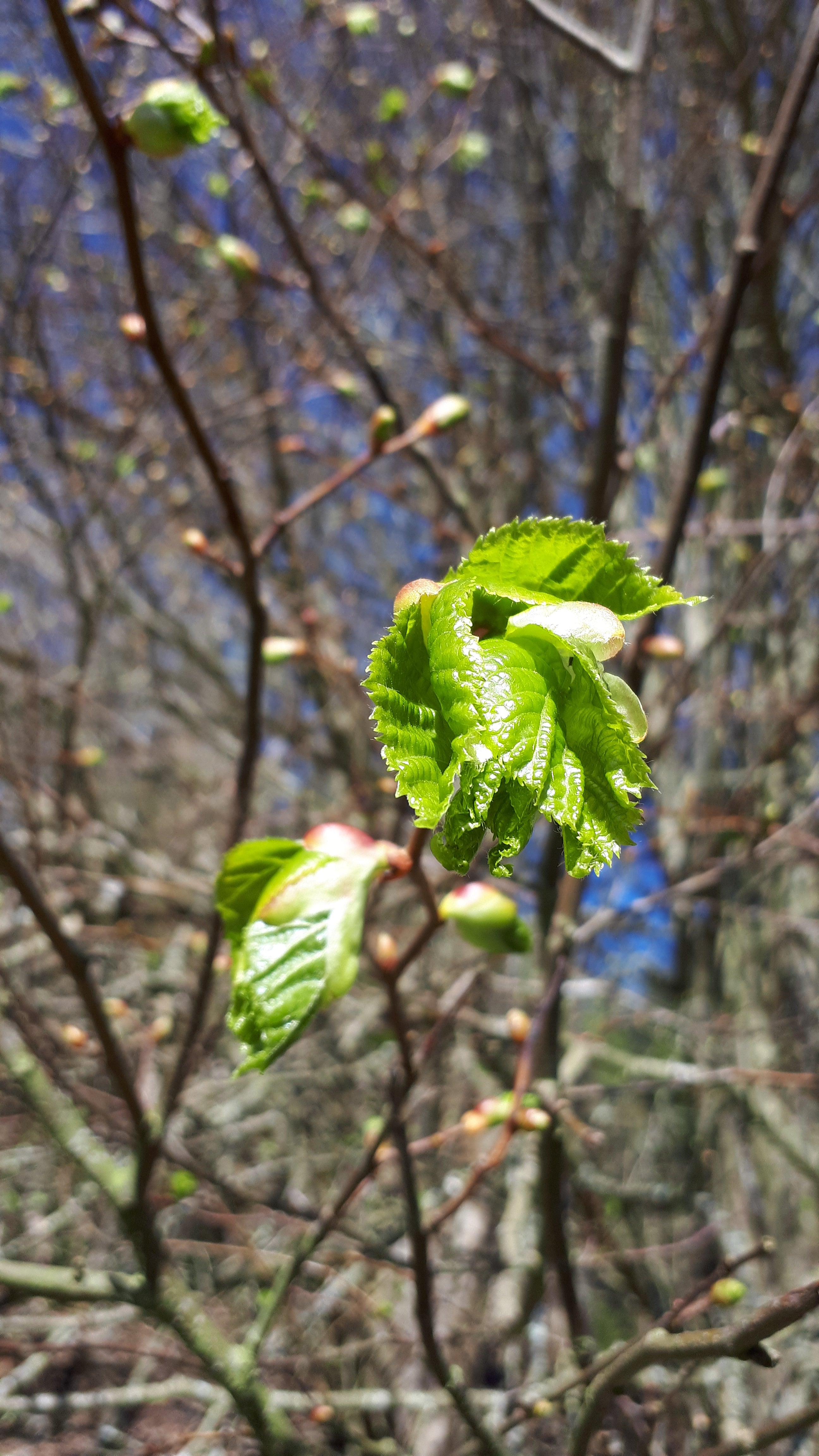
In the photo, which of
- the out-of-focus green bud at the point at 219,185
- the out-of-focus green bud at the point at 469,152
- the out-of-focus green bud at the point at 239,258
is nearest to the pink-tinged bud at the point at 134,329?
the out-of-focus green bud at the point at 239,258

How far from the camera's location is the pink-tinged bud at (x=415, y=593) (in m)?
0.63

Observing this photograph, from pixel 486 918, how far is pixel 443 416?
0.91m

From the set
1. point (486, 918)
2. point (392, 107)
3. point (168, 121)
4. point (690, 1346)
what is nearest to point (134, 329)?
point (168, 121)

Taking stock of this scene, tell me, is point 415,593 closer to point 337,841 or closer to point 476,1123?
point 337,841

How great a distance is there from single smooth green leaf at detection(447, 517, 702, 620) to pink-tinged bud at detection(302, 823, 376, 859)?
0.32 m

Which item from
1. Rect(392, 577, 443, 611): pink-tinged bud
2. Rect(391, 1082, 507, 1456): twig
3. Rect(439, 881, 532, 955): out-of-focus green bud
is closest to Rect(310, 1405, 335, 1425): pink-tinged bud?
Rect(391, 1082, 507, 1456): twig

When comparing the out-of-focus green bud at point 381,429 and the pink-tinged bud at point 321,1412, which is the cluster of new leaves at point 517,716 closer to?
the out-of-focus green bud at point 381,429

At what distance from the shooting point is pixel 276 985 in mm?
783

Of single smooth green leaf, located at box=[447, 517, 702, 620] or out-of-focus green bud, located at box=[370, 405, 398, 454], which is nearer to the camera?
single smooth green leaf, located at box=[447, 517, 702, 620]

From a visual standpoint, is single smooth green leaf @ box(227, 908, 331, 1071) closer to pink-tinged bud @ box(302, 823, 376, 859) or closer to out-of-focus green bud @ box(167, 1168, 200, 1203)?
pink-tinged bud @ box(302, 823, 376, 859)

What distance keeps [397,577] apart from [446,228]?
6.29 ft

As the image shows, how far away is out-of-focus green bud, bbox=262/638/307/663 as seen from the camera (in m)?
1.65

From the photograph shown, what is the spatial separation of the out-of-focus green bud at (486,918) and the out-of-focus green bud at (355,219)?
3.10 meters

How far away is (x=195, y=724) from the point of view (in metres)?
4.57
